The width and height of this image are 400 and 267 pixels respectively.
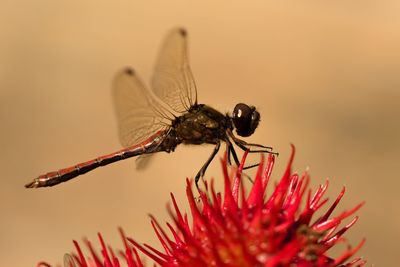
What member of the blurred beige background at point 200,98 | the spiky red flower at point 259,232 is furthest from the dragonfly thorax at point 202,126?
the blurred beige background at point 200,98

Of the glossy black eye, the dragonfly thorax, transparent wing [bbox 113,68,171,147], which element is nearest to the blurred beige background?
transparent wing [bbox 113,68,171,147]

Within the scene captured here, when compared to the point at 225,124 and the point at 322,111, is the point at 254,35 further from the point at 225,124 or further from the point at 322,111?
the point at 225,124

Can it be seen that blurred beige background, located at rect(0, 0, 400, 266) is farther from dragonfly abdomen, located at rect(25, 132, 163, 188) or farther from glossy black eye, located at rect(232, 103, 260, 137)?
glossy black eye, located at rect(232, 103, 260, 137)

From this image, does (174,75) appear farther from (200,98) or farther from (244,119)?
(200,98)

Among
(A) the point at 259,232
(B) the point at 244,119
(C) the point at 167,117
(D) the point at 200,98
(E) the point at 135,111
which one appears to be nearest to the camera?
(A) the point at 259,232

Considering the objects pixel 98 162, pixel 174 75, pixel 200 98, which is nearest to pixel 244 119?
pixel 174 75

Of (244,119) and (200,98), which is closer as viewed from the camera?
A: (244,119)

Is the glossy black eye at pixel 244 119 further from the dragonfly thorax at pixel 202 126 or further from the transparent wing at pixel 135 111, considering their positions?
the transparent wing at pixel 135 111
